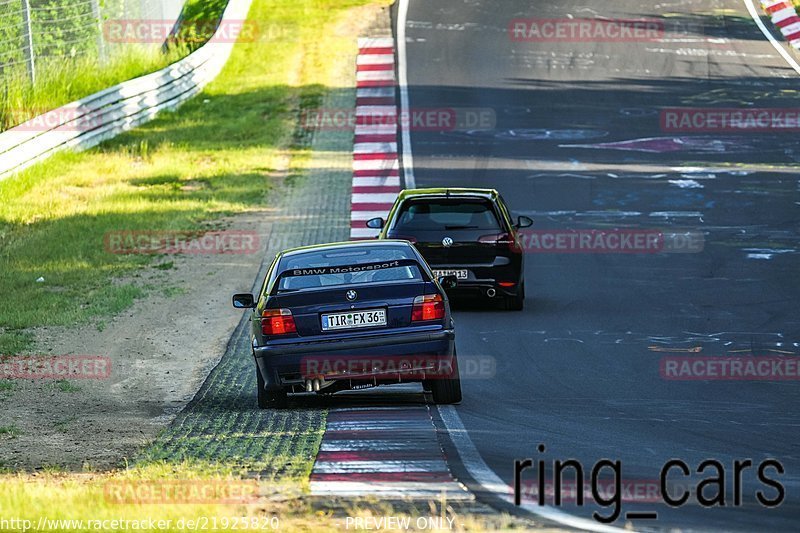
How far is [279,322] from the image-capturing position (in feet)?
38.1

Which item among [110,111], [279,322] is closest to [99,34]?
[110,111]

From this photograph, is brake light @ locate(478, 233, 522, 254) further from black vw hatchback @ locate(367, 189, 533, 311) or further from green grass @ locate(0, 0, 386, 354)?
green grass @ locate(0, 0, 386, 354)

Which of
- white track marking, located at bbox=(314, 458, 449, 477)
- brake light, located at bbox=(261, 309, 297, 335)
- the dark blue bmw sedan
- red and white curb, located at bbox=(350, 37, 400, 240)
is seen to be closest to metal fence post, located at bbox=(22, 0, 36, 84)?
red and white curb, located at bbox=(350, 37, 400, 240)

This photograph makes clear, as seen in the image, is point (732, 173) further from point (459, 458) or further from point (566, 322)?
point (459, 458)

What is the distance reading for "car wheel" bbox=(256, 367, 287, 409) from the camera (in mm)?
11953

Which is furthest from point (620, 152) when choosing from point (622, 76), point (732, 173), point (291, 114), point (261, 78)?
point (261, 78)

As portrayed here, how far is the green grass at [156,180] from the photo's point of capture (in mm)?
19578

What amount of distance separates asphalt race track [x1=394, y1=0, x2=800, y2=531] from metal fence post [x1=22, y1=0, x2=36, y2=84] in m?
8.52

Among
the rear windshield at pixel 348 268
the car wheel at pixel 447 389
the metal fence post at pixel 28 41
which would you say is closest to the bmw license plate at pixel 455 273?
the rear windshield at pixel 348 268

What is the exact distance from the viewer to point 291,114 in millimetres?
35781

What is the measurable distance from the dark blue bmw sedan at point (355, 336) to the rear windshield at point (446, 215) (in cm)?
581

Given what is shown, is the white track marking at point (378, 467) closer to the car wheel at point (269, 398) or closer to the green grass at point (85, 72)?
the car wheel at point (269, 398)

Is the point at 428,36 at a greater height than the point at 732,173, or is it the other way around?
the point at 428,36

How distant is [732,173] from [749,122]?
4.96 m
